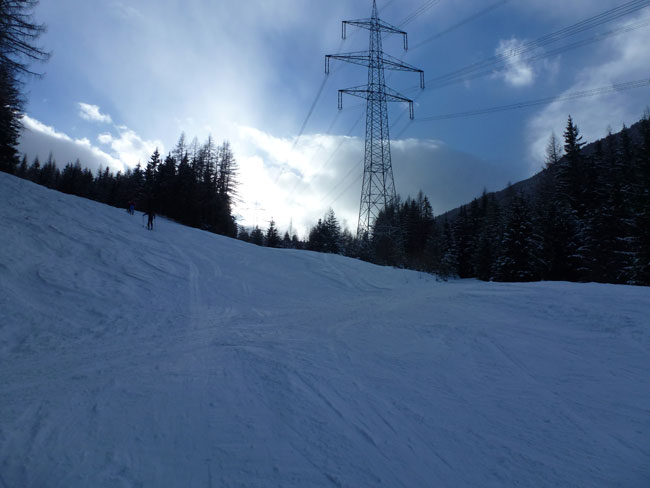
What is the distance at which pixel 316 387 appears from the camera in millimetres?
4344

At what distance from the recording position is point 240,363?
511 cm

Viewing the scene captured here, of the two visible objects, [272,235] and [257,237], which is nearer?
[272,235]

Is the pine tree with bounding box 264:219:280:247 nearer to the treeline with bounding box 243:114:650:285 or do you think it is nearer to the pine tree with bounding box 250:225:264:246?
the pine tree with bounding box 250:225:264:246

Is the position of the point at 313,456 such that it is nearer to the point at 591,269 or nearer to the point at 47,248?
the point at 47,248

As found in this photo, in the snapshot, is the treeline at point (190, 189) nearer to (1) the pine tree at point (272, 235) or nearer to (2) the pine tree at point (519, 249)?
Result: (1) the pine tree at point (272, 235)

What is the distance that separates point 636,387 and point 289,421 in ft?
16.3

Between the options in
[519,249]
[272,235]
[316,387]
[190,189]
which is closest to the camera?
[316,387]

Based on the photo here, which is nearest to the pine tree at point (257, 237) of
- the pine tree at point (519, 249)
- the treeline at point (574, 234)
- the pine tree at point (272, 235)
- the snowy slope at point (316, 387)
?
the pine tree at point (272, 235)

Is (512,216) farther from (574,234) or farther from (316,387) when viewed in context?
(316,387)

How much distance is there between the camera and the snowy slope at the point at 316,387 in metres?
2.78

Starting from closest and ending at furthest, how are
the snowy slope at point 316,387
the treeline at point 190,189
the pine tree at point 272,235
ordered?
the snowy slope at point 316,387, the treeline at point 190,189, the pine tree at point 272,235

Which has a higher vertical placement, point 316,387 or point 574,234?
point 574,234

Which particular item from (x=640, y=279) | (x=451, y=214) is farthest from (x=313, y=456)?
(x=451, y=214)

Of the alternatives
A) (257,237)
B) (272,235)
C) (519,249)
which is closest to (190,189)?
(272,235)
